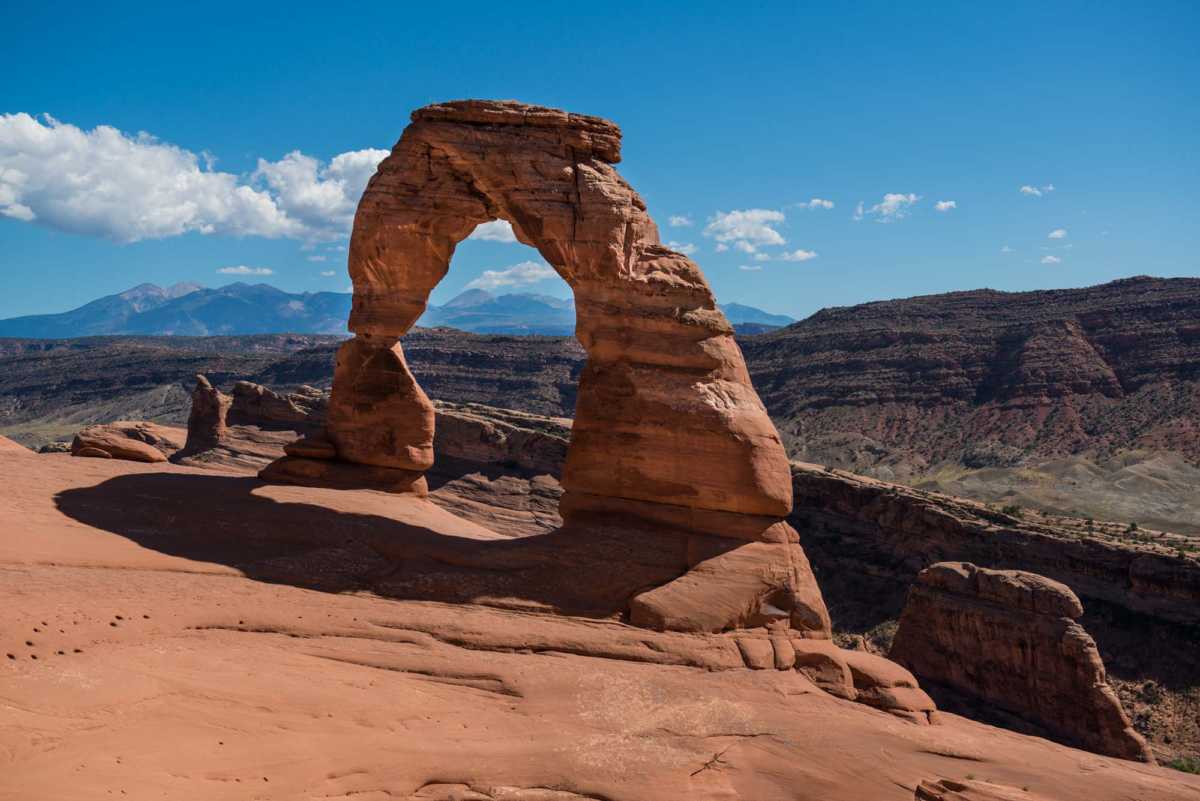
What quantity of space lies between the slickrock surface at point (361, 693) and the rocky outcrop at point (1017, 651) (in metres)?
12.3

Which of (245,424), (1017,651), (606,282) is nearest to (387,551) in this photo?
(606,282)

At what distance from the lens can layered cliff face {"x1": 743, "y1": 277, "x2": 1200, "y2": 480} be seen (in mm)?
73188

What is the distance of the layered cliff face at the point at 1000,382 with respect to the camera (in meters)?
73.2

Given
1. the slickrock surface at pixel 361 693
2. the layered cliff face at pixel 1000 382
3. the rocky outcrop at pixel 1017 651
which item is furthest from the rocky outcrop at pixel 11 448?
the layered cliff face at pixel 1000 382

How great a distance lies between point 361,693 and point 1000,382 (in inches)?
3208

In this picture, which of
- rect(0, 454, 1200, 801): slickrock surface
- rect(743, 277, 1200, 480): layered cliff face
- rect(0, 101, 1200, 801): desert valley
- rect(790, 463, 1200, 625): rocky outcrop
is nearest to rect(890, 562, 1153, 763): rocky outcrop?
rect(0, 101, 1200, 801): desert valley

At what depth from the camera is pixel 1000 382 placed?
82812 mm

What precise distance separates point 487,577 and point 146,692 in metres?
6.33

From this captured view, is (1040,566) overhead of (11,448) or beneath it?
beneath

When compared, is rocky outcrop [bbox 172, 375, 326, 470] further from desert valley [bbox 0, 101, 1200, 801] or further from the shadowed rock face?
the shadowed rock face

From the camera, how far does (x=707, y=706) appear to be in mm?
12492

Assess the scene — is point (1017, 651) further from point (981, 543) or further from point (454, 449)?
point (454, 449)

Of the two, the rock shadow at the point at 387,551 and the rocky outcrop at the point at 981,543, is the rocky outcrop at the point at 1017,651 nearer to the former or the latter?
the rocky outcrop at the point at 981,543

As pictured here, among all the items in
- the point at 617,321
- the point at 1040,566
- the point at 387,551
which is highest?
the point at 617,321
